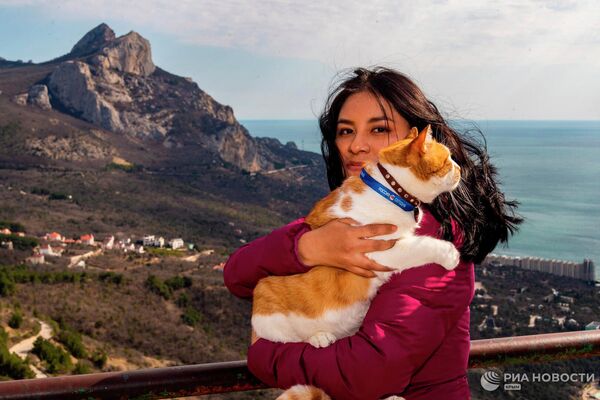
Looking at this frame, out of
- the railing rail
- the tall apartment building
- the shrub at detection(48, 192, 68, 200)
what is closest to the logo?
the railing rail

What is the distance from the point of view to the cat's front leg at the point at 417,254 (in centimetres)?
213

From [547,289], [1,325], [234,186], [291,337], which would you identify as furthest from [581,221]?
[291,337]

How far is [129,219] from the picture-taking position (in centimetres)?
6612

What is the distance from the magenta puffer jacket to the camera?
1879 mm

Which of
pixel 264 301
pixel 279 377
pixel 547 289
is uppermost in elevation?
pixel 264 301

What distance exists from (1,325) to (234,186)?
74.6m

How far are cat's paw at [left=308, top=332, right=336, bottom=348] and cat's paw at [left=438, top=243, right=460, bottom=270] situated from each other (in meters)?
0.61

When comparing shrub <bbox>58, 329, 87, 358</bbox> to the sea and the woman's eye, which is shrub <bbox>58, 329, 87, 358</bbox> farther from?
the sea

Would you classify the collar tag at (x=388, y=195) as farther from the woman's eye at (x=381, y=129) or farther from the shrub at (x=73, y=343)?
the shrub at (x=73, y=343)

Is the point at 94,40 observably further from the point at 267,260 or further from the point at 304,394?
the point at 304,394

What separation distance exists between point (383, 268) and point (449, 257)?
10.6 inches

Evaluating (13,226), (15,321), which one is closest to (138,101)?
(13,226)

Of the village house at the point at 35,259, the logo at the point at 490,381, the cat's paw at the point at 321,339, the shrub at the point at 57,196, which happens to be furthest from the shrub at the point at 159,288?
the shrub at the point at 57,196

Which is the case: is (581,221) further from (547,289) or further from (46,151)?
(46,151)
